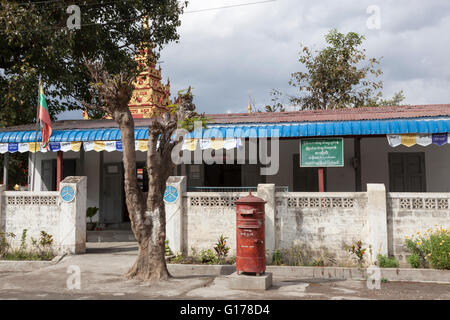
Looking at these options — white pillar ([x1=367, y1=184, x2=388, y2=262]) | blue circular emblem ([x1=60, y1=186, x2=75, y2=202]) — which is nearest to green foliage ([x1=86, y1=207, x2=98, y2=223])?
blue circular emblem ([x1=60, y1=186, x2=75, y2=202])

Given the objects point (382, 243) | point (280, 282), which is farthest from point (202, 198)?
point (382, 243)

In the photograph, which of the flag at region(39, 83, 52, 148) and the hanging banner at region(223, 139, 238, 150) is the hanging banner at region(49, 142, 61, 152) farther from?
the hanging banner at region(223, 139, 238, 150)

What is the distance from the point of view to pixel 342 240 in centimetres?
911

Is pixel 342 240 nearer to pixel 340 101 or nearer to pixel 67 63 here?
pixel 67 63

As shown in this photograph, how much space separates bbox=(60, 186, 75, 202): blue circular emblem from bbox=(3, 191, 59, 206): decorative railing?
0.21 m

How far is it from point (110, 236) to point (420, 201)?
9.64 meters

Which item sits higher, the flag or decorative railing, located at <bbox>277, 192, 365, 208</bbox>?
the flag

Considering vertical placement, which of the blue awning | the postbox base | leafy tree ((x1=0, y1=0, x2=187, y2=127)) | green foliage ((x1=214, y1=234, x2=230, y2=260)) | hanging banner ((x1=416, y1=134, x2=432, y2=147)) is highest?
leafy tree ((x1=0, y1=0, x2=187, y2=127))

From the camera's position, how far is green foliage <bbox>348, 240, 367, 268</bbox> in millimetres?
8805

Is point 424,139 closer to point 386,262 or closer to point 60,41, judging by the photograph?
point 386,262

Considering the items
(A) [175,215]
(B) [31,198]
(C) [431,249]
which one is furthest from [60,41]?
(C) [431,249]

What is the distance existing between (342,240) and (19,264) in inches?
298

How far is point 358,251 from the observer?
8844 mm
